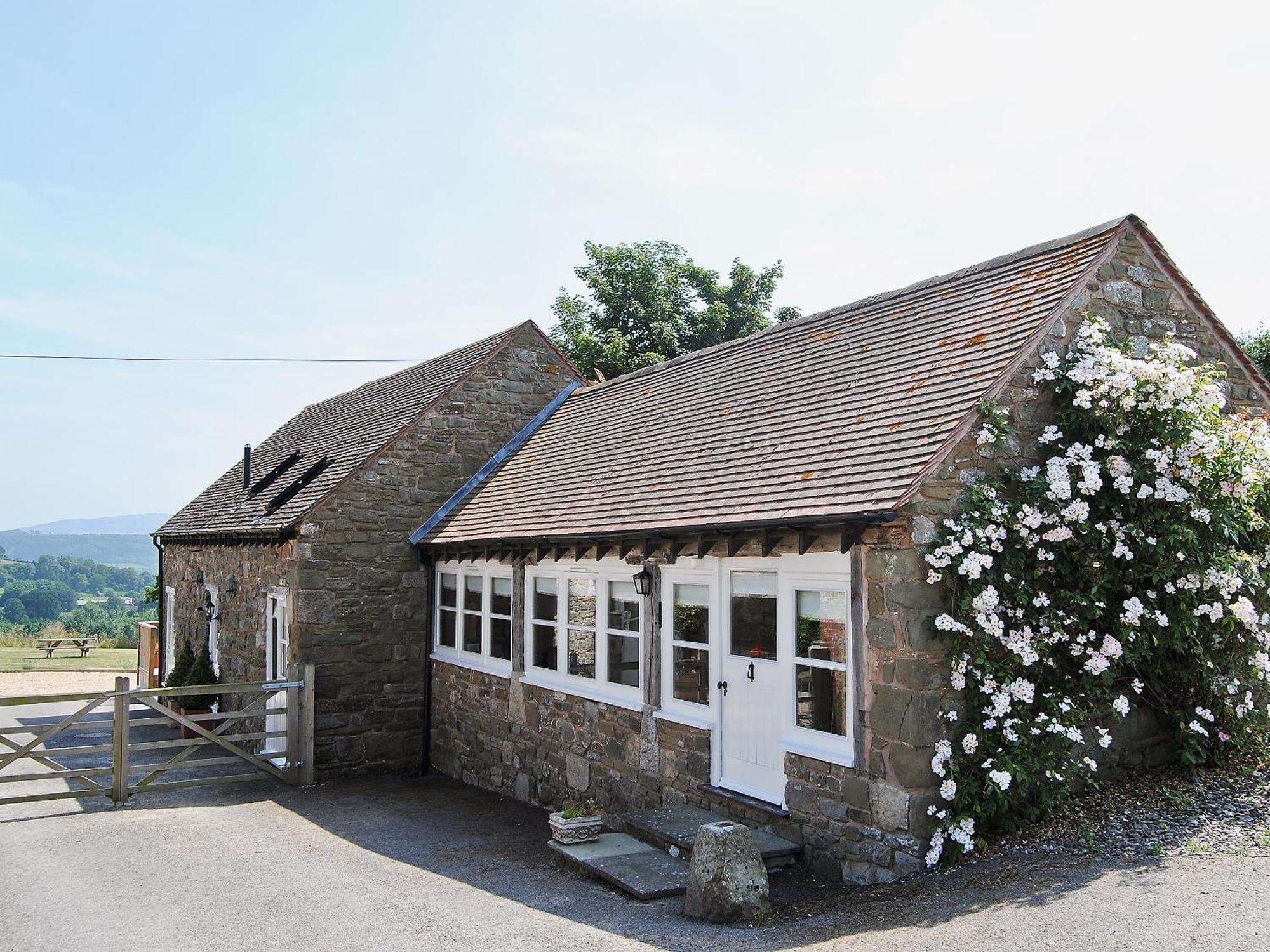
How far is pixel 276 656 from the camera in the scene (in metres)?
15.5

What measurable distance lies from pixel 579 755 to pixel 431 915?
3.81m

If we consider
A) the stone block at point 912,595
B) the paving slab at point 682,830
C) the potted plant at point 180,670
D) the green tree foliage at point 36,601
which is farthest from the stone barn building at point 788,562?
the green tree foliage at point 36,601

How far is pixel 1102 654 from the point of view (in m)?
7.89

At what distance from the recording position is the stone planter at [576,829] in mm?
9078

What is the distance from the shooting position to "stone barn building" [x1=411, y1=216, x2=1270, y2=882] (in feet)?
24.7

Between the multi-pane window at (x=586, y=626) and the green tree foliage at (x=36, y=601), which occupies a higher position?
the multi-pane window at (x=586, y=626)

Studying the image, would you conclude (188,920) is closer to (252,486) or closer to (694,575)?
(694,575)

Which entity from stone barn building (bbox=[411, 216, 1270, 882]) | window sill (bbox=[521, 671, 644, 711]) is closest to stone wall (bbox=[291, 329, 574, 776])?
stone barn building (bbox=[411, 216, 1270, 882])

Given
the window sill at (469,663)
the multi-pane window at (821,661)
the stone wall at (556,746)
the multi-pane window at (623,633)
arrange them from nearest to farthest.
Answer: the multi-pane window at (821,661) → the stone wall at (556,746) → the multi-pane window at (623,633) → the window sill at (469,663)

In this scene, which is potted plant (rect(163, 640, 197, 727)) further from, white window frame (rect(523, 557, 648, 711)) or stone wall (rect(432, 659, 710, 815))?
white window frame (rect(523, 557, 648, 711))

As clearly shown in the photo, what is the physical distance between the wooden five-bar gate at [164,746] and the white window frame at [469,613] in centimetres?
193

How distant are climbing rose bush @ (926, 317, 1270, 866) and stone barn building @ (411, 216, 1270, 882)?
0.76ft

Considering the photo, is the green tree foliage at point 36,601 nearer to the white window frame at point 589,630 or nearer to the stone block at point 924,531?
the white window frame at point 589,630

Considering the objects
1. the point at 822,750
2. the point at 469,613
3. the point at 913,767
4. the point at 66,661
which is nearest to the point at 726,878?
the point at 822,750
